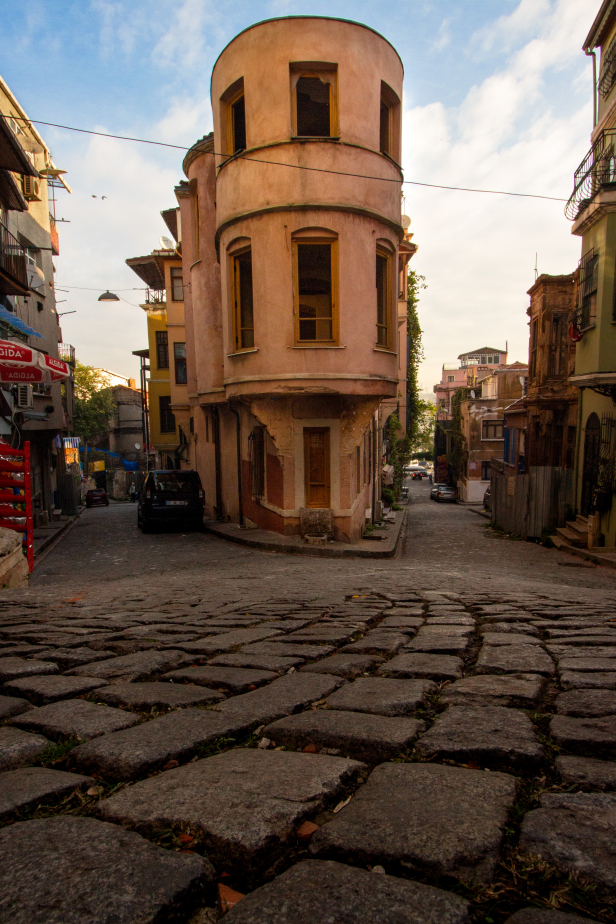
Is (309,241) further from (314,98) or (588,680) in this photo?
(588,680)

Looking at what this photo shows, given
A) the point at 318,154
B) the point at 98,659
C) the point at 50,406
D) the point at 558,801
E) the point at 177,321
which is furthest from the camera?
the point at 177,321

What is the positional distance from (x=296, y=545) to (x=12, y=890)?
38.0 feet

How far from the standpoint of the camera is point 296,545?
1297 cm

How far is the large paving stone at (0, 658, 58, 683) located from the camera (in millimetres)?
3498

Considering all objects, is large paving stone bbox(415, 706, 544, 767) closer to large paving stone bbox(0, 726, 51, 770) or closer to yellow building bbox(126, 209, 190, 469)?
large paving stone bbox(0, 726, 51, 770)

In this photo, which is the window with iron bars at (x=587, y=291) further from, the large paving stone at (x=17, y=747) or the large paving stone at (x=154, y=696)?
the large paving stone at (x=17, y=747)

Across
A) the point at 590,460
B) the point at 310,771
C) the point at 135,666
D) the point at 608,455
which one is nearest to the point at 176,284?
the point at 590,460

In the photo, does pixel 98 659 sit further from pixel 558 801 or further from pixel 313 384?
pixel 313 384

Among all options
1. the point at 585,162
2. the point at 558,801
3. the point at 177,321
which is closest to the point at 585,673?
the point at 558,801

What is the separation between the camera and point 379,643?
408cm

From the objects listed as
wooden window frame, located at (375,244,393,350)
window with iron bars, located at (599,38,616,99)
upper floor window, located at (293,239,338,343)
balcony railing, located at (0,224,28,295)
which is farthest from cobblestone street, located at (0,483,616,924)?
window with iron bars, located at (599,38,616,99)

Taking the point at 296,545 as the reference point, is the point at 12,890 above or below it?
above

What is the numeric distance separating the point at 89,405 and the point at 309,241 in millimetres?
44641

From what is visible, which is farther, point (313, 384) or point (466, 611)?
point (313, 384)
